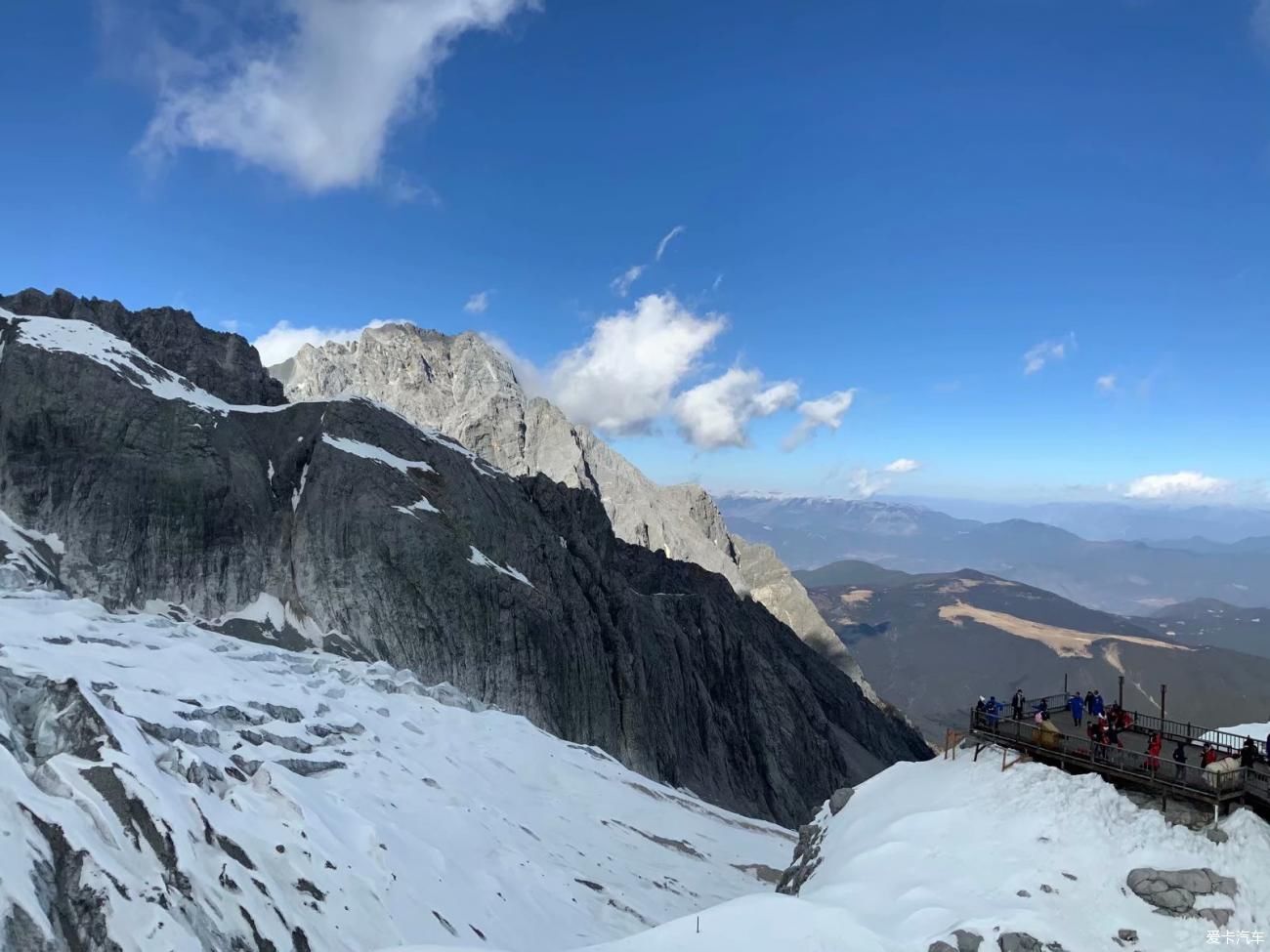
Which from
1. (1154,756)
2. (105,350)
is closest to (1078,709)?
(1154,756)

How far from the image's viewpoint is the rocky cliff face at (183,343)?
10506 cm

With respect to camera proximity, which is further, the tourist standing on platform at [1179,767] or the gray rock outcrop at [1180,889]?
the tourist standing on platform at [1179,767]

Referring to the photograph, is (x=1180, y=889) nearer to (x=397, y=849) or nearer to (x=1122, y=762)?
(x=1122, y=762)

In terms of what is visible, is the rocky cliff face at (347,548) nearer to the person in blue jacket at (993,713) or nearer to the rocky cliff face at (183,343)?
the rocky cliff face at (183,343)

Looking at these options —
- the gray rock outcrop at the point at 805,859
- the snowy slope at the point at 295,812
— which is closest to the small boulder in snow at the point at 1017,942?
the gray rock outcrop at the point at 805,859

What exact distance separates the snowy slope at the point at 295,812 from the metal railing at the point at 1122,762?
71.1 ft

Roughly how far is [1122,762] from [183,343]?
12439 cm

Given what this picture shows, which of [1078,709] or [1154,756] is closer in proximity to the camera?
[1154,756]

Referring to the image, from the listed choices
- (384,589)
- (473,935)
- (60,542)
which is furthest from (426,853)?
(60,542)

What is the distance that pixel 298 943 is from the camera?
24281mm

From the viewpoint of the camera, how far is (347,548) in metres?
85.1

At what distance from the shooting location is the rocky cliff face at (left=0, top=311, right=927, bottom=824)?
7925 centimetres

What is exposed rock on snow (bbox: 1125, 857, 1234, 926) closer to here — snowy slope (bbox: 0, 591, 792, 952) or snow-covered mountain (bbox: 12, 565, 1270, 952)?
snow-covered mountain (bbox: 12, 565, 1270, 952)

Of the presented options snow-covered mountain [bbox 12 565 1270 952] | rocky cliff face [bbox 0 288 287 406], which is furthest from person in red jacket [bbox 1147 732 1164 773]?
rocky cliff face [bbox 0 288 287 406]
